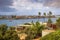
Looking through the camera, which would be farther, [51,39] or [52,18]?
[52,18]

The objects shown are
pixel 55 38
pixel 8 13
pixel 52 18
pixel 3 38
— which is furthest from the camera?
pixel 52 18

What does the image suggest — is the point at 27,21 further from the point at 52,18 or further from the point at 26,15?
the point at 52,18

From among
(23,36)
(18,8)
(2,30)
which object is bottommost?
(23,36)

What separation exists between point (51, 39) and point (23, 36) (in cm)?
181

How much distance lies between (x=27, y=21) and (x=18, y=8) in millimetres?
587

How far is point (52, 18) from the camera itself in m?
7.17

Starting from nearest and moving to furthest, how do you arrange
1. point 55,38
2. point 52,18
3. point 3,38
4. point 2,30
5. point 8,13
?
point 55,38 < point 3,38 < point 2,30 < point 8,13 < point 52,18

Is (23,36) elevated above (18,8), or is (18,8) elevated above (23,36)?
(18,8)

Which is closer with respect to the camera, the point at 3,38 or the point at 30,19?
the point at 3,38

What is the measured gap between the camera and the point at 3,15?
635 centimetres

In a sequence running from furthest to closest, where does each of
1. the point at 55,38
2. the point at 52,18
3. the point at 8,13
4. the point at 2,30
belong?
the point at 52,18
the point at 8,13
the point at 2,30
the point at 55,38

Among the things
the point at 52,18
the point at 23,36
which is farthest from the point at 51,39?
the point at 52,18

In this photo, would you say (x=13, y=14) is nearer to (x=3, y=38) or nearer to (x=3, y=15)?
(x=3, y=15)


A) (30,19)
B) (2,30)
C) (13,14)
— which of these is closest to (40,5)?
(30,19)
